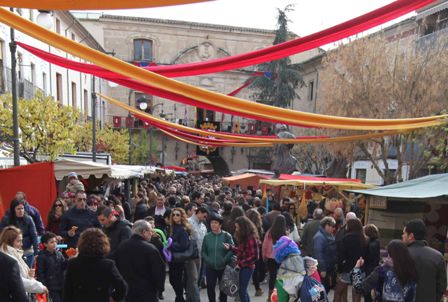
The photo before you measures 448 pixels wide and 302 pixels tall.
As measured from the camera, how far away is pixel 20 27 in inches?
161

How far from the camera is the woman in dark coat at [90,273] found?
12.2 feet

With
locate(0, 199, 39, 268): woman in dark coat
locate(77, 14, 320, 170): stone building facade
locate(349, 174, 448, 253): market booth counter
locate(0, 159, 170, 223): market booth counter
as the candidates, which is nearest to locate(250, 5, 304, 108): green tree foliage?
locate(77, 14, 320, 170): stone building facade

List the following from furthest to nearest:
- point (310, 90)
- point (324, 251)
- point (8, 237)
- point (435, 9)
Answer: point (310, 90) < point (435, 9) < point (324, 251) < point (8, 237)

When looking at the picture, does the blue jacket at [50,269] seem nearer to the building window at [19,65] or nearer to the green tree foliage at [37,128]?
the green tree foliage at [37,128]

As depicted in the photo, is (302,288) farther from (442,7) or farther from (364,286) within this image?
(442,7)

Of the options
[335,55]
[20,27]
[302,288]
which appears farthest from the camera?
[335,55]

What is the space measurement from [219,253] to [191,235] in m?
0.52

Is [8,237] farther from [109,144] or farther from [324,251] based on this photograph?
[109,144]

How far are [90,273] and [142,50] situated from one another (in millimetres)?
40377

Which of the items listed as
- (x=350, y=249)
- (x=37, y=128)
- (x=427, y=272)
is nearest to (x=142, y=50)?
(x=37, y=128)

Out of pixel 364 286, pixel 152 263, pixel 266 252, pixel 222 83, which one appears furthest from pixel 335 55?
pixel 222 83

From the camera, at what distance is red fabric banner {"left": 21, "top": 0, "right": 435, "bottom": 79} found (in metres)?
4.39

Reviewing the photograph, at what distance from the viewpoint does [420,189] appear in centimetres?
757

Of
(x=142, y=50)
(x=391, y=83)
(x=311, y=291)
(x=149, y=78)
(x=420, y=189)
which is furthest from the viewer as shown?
(x=142, y=50)
